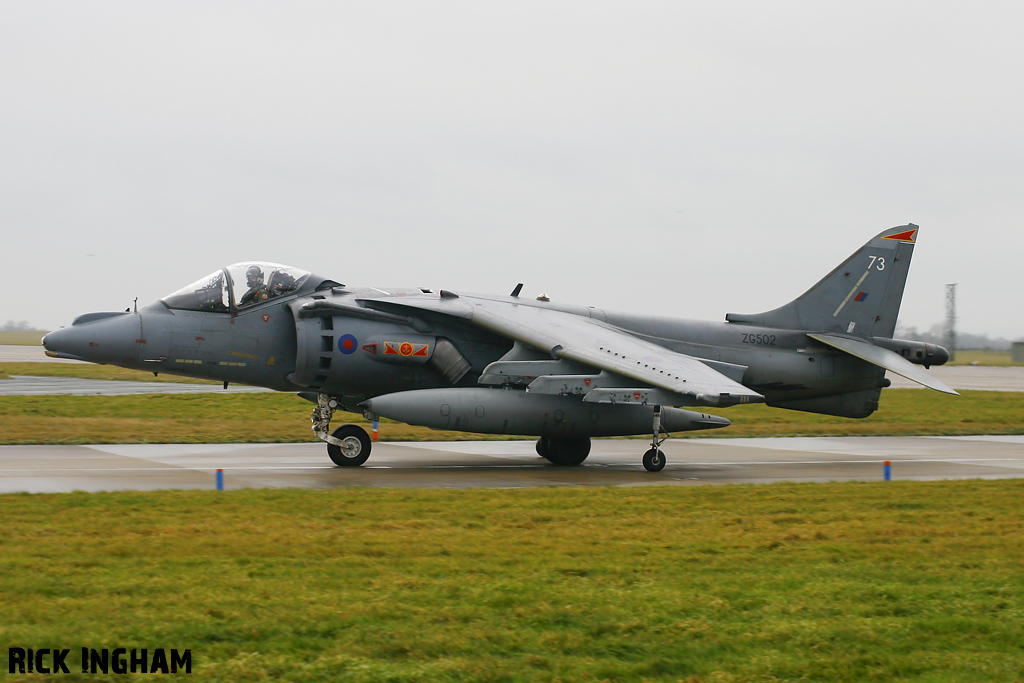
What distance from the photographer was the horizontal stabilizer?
17.8 m

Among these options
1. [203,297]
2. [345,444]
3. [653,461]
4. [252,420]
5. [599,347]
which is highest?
[203,297]

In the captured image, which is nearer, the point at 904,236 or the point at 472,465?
the point at 472,465

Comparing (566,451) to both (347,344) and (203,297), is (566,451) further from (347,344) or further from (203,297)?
(203,297)

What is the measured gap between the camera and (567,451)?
17.6 metres

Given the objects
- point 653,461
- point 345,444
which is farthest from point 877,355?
point 345,444

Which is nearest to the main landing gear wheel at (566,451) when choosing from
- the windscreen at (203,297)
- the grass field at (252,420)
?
the grass field at (252,420)

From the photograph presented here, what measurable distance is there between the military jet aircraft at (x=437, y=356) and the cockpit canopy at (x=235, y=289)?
19mm

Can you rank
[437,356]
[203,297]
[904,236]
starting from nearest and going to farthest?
[203,297]
[437,356]
[904,236]

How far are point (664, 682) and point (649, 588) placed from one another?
192 cm

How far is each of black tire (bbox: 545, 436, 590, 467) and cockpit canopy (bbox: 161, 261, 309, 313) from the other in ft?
17.8

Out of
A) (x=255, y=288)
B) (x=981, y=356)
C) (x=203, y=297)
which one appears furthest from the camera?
(x=981, y=356)

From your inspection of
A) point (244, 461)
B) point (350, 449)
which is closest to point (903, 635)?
point (350, 449)

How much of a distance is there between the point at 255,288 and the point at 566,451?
623cm

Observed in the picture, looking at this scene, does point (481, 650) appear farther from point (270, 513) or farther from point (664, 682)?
point (270, 513)
